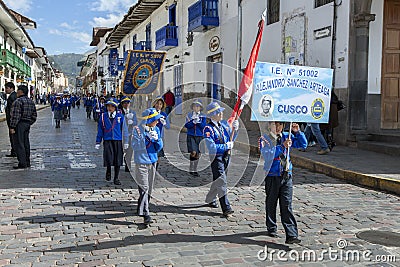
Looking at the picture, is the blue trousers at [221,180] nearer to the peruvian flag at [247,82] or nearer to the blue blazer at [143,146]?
the peruvian flag at [247,82]

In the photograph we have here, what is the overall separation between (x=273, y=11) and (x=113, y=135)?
380 inches

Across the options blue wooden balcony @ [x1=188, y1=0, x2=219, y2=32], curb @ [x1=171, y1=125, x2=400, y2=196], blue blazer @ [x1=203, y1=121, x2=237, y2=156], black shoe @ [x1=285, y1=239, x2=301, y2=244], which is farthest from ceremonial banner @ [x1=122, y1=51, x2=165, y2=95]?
blue wooden balcony @ [x1=188, y1=0, x2=219, y2=32]

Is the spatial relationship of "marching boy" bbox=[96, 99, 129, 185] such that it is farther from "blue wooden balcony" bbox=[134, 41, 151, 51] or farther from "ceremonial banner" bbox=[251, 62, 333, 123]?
"blue wooden balcony" bbox=[134, 41, 151, 51]

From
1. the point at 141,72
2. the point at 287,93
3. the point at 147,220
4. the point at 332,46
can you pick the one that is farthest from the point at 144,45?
the point at 287,93

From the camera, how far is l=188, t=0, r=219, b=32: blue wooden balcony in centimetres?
1938

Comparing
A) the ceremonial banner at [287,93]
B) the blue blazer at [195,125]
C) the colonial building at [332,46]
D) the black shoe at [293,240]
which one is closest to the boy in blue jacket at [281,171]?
the black shoe at [293,240]

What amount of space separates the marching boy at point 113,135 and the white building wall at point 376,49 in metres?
6.92

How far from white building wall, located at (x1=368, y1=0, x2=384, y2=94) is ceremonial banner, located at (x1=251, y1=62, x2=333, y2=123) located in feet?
23.8

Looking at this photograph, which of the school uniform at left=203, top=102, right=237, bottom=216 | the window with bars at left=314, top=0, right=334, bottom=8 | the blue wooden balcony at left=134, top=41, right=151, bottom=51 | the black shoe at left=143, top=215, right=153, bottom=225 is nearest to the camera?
the black shoe at left=143, top=215, right=153, bottom=225

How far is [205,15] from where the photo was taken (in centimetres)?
1948

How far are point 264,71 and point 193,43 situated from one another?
1830cm

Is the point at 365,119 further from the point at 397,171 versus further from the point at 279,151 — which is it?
the point at 279,151

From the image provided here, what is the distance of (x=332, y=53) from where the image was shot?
11.9 m

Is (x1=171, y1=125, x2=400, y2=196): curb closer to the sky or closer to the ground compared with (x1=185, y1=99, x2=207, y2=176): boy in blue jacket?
closer to the ground
